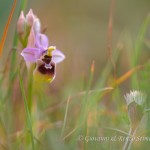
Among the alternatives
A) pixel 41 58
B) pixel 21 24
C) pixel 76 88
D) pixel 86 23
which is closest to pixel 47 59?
pixel 41 58

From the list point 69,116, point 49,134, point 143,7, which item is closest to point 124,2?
point 143,7

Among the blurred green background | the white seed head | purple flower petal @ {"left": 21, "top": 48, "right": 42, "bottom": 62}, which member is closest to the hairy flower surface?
purple flower petal @ {"left": 21, "top": 48, "right": 42, "bottom": 62}

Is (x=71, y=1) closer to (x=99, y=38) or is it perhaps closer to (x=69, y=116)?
(x=99, y=38)

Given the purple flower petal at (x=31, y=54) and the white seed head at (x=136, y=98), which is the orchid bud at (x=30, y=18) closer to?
the purple flower petal at (x=31, y=54)

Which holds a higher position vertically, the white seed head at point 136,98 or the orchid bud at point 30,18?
the orchid bud at point 30,18

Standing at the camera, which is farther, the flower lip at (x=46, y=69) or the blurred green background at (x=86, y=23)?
the blurred green background at (x=86, y=23)

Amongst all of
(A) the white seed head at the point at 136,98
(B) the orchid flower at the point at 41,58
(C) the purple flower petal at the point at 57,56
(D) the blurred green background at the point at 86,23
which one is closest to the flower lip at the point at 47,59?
(B) the orchid flower at the point at 41,58

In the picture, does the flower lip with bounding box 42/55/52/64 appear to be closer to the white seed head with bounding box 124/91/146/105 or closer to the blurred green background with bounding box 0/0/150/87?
the white seed head with bounding box 124/91/146/105
